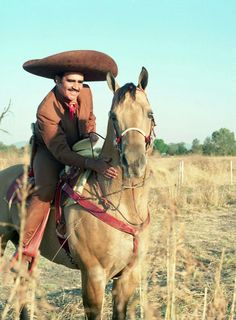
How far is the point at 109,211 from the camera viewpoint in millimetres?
3760

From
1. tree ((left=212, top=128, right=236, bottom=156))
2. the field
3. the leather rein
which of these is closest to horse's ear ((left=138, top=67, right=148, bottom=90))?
the leather rein

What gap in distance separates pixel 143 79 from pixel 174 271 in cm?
198

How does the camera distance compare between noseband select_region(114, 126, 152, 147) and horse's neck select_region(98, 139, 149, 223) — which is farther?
horse's neck select_region(98, 139, 149, 223)

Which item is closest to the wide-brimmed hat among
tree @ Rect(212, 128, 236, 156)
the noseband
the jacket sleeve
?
the jacket sleeve

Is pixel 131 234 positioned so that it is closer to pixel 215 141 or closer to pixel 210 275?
pixel 210 275

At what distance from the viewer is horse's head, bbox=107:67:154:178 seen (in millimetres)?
3193

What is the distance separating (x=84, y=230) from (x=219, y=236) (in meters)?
6.77

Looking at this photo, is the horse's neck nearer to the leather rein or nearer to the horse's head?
the leather rein

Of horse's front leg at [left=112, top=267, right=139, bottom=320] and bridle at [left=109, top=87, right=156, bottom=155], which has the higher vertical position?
bridle at [left=109, top=87, right=156, bottom=155]

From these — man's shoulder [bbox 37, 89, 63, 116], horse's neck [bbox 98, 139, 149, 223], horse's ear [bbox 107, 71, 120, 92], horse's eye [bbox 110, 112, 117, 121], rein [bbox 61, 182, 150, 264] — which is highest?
horse's ear [bbox 107, 71, 120, 92]

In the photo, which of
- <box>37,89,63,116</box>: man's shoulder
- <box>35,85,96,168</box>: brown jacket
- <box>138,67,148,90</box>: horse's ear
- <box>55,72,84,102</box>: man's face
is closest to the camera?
<box>138,67,148,90</box>: horse's ear

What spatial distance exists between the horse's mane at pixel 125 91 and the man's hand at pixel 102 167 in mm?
520

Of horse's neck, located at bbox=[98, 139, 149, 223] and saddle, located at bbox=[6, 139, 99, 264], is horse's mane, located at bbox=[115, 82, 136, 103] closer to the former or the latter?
horse's neck, located at bbox=[98, 139, 149, 223]

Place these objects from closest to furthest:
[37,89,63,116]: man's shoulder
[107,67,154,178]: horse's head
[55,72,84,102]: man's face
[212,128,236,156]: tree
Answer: [107,67,154,178]: horse's head → [37,89,63,116]: man's shoulder → [55,72,84,102]: man's face → [212,128,236,156]: tree
